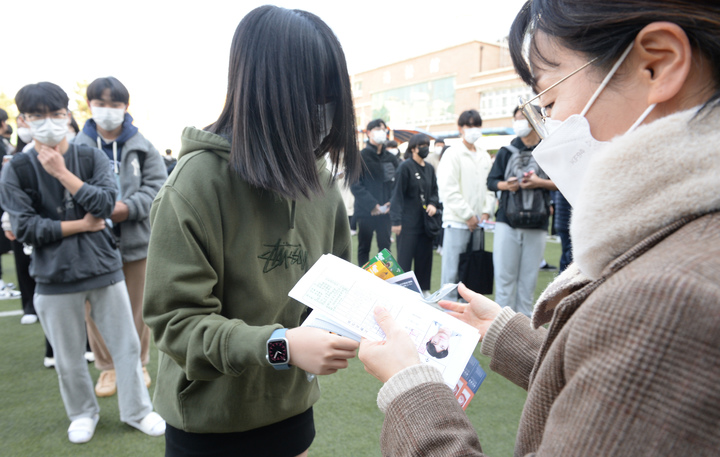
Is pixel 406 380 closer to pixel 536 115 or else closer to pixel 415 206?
pixel 536 115

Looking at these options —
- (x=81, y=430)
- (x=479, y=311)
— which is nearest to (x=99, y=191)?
(x=81, y=430)

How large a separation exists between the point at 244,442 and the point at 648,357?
3.80ft

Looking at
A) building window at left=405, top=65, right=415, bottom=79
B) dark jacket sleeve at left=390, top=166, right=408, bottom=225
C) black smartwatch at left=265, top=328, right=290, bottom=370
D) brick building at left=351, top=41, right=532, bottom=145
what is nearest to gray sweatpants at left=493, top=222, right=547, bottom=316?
dark jacket sleeve at left=390, top=166, right=408, bottom=225

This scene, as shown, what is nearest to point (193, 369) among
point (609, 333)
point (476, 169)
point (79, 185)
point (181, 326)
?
point (181, 326)

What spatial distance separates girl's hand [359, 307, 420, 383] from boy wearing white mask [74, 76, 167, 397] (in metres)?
2.54

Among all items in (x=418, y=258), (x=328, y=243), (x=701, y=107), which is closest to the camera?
(x=701, y=107)

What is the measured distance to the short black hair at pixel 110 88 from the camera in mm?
3076

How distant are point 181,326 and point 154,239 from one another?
229 mm

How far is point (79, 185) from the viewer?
Answer: 2582 millimetres

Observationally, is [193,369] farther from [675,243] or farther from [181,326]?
[675,243]

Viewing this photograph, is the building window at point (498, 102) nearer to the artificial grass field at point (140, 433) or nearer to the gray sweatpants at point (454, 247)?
the gray sweatpants at point (454, 247)

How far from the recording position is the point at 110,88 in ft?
10.2

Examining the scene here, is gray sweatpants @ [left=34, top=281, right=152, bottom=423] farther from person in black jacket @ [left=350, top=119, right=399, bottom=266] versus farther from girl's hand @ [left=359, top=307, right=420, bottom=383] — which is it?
person in black jacket @ [left=350, top=119, right=399, bottom=266]

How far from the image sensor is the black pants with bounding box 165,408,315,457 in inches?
51.9
